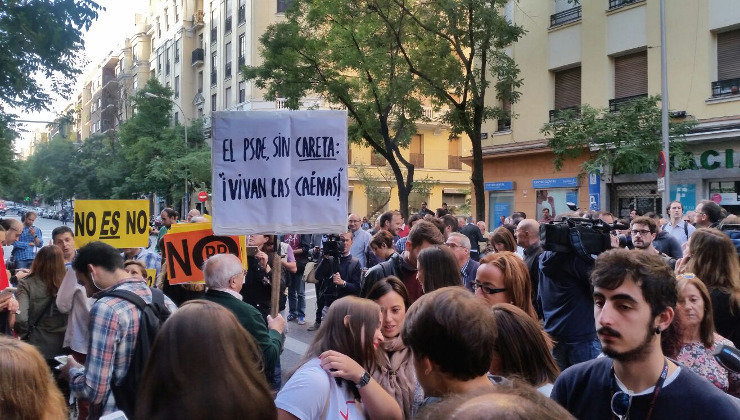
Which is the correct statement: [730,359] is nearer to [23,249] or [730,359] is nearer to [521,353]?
[521,353]

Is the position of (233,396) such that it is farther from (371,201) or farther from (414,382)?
(371,201)

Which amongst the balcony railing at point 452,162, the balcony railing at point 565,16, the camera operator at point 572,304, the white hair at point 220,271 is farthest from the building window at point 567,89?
the balcony railing at point 452,162

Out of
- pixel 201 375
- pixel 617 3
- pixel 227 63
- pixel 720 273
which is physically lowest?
pixel 201 375

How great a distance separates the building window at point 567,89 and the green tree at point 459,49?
8.95ft

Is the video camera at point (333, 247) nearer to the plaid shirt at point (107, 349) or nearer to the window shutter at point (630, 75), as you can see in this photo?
the plaid shirt at point (107, 349)

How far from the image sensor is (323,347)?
3.10 meters

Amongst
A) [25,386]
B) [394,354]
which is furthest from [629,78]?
[25,386]

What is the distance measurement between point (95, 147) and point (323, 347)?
59660 mm

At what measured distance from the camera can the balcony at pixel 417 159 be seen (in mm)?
41000

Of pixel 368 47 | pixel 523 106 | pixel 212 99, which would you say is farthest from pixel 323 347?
pixel 212 99

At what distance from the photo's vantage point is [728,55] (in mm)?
17156

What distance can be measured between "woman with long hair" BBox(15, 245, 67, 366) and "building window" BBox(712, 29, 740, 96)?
16872mm

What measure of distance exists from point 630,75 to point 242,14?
30834 millimetres

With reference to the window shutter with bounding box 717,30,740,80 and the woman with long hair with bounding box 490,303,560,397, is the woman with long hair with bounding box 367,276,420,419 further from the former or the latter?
the window shutter with bounding box 717,30,740,80
